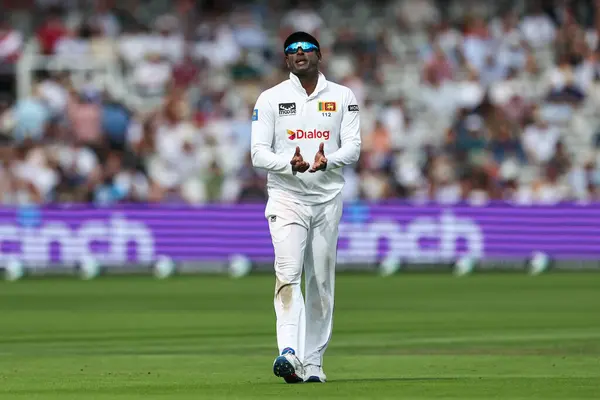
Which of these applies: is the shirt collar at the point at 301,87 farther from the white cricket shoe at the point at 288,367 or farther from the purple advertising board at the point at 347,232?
the purple advertising board at the point at 347,232

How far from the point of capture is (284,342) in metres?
10.2

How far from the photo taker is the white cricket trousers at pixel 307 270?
10383 millimetres

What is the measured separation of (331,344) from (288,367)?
3921mm

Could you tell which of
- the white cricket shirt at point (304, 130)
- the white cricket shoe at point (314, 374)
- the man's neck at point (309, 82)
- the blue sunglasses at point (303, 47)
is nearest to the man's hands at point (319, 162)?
the white cricket shirt at point (304, 130)

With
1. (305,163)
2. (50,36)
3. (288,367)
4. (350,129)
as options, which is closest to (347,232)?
(50,36)

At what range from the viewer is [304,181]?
1056 centimetres

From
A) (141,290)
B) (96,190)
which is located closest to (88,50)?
(96,190)

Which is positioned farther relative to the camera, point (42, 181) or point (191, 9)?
point (191, 9)

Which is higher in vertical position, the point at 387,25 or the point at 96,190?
the point at 387,25

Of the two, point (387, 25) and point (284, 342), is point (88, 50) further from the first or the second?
point (284, 342)

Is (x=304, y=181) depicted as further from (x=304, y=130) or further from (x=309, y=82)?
(x=309, y=82)

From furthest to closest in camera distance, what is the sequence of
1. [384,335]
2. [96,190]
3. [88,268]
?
1. [96,190]
2. [88,268]
3. [384,335]

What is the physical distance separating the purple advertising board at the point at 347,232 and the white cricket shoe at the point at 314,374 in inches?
492

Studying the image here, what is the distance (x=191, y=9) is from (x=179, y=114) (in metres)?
4.52
